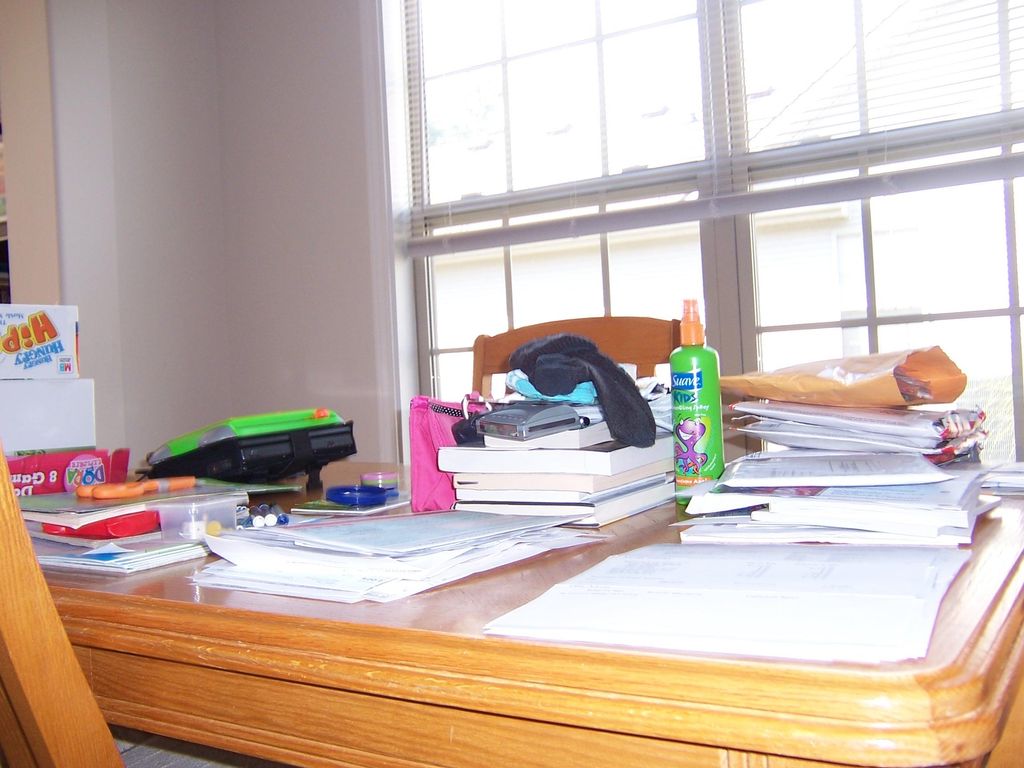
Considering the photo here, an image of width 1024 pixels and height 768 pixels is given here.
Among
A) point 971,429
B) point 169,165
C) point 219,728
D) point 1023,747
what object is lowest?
point 1023,747

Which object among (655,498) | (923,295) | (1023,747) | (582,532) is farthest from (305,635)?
(923,295)

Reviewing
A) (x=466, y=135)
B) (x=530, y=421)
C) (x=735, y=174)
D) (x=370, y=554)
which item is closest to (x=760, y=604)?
(x=370, y=554)

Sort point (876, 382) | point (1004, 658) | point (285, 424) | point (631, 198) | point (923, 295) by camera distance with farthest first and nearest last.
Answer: point (631, 198) → point (923, 295) → point (285, 424) → point (876, 382) → point (1004, 658)

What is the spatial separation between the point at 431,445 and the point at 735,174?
68.3 inches

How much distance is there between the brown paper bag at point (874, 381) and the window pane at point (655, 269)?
1.52m

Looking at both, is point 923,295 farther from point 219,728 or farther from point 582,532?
point 219,728

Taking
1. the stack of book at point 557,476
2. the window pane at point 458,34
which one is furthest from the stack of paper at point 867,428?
the window pane at point 458,34

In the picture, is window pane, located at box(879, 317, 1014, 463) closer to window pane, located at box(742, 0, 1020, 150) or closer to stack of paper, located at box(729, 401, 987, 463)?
window pane, located at box(742, 0, 1020, 150)

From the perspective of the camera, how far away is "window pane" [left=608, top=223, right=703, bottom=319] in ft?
8.16

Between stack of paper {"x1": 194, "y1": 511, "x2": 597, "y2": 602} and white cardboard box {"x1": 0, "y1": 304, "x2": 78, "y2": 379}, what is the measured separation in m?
0.84

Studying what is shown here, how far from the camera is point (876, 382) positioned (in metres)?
0.88

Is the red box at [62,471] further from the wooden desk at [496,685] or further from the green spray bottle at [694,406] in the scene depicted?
the green spray bottle at [694,406]

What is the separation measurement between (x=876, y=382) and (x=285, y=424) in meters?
0.81

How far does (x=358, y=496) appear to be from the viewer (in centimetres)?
102
